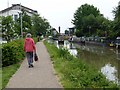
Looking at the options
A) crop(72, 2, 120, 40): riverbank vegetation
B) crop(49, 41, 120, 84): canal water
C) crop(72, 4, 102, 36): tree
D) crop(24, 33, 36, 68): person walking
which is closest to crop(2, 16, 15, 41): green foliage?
crop(49, 41, 120, 84): canal water

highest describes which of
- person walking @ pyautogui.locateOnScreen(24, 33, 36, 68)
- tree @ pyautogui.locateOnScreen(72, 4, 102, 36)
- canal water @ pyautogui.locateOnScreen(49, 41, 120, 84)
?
tree @ pyautogui.locateOnScreen(72, 4, 102, 36)

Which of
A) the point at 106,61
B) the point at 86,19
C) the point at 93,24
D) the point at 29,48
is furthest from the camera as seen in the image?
the point at 86,19

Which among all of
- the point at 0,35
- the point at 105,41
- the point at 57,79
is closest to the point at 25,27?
the point at 105,41

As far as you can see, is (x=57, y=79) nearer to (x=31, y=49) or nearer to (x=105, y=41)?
(x=31, y=49)

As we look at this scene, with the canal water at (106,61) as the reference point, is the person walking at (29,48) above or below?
→ above

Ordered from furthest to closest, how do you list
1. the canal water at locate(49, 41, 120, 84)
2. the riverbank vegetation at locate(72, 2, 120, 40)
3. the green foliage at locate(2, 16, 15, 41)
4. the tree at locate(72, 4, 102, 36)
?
1. the tree at locate(72, 4, 102, 36)
2. the riverbank vegetation at locate(72, 2, 120, 40)
3. the green foliage at locate(2, 16, 15, 41)
4. the canal water at locate(49, 41, 120, 84)

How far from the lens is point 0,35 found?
32000mm

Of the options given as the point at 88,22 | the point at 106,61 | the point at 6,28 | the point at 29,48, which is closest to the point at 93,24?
the point at 88,22

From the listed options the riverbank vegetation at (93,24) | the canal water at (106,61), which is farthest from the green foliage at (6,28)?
the riverbank vegetation at (93,24)

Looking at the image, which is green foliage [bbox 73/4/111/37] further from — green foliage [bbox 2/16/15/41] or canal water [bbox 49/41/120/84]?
green foliage [bbox 2/16/15/41]

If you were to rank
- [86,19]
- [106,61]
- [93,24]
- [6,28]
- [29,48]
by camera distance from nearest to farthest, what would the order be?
[29,48], [106,61], [6,28], [93,24], [86,19]

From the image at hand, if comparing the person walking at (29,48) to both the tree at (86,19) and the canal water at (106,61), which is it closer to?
the canal water at (106,61)

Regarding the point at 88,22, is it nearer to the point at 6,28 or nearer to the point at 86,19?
the point at 86,19

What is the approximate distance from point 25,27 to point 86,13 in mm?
57845
